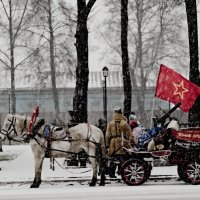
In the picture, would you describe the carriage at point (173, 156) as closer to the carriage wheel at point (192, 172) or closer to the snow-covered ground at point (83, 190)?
the carriage wheel at point (192, 172)

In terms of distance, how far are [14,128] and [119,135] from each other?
9.63ft

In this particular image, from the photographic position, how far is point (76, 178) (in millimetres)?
15633

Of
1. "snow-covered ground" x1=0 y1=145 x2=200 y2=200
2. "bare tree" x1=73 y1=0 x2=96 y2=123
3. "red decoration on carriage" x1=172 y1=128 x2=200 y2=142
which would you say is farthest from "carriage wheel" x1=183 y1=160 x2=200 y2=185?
"bare tree" x1=73 y1=0 x2=96 y2=123

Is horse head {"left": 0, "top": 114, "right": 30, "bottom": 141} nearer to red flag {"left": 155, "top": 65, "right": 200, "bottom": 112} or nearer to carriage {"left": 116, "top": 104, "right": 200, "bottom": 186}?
carriage {"left": 116, "top": 104, "right": 200, "bottom": 186}

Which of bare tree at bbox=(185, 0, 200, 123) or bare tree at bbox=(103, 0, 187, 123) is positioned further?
bare tree at bbox=(103, 0, 187, 123)

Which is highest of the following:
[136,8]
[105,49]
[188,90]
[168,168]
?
[136,8]

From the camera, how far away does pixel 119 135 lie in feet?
46.4

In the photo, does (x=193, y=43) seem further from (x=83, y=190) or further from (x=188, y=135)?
(x=83, y=190)

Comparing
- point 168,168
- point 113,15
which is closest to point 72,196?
point 168,168

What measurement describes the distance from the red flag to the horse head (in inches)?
152

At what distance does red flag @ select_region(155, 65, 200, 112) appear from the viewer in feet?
46.3

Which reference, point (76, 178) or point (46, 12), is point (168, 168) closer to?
point (76, 178)

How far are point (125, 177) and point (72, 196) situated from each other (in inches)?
96.8

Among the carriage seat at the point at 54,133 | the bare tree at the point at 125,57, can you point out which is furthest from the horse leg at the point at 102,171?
the bare tree at the point at 125,57
